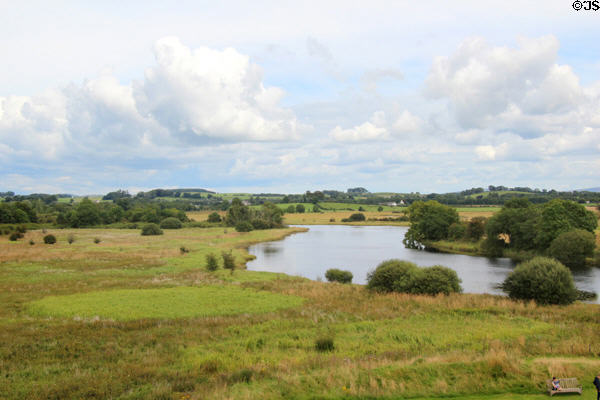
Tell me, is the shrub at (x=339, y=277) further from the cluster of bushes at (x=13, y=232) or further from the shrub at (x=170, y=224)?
the shrub at (x=170, y=224)

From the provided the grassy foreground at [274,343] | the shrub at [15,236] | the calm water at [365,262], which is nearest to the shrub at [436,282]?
the grassy foreground at [274,343]

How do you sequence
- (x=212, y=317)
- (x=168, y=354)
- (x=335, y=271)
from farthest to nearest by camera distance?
(x=335, y=271), (x=212, y=317), (x=168, y=354)

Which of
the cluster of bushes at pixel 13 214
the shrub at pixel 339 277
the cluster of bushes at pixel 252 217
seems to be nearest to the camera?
the shrub at pixel 339 277

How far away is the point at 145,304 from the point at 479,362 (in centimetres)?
2193

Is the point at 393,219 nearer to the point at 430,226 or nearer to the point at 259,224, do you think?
the point at 259,224

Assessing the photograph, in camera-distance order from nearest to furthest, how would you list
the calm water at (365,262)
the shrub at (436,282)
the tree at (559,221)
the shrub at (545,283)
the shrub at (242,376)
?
the shrub at (242,376) < the shrub at (545,283) < the shrub at (436,282) < the calm water at (365,262) < the tree at (559,221)

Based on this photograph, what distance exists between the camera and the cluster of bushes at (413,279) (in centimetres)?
3297

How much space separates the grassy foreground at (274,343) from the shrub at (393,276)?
143cm

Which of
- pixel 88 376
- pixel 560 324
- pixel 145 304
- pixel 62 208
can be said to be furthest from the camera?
pixel 62 208

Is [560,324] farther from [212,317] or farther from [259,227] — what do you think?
[259,227]

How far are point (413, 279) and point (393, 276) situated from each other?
1.93 metres

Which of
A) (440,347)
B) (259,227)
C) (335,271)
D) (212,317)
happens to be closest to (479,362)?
(440,347)

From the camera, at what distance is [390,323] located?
920 inches

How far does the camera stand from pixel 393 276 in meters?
35.2
